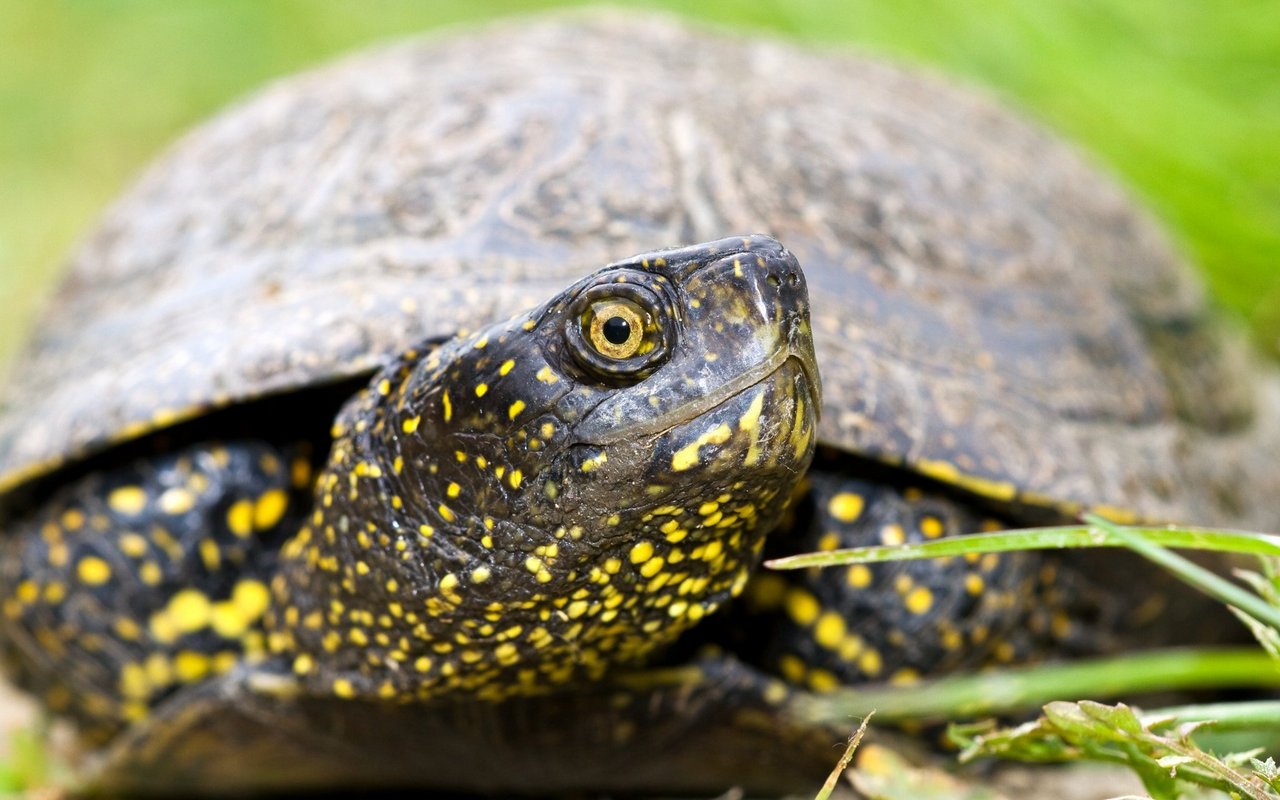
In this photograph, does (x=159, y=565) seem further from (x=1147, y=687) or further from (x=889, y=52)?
(x=889, y=52)

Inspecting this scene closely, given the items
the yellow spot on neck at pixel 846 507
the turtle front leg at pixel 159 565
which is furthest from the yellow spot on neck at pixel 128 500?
the yellow spot on neck at pixel 846 507

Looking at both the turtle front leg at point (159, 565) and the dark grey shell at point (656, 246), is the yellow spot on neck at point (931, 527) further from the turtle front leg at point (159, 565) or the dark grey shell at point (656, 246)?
the turtle front leg at point (159, 565)

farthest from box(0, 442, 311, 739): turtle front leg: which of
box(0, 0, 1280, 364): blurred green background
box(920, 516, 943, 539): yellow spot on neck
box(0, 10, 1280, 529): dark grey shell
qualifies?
box(0, 0, 1280, 364): blurred green background

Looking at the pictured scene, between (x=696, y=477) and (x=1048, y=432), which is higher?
(x=696, y=477)

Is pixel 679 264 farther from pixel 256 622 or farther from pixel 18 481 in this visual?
pixel 18 481

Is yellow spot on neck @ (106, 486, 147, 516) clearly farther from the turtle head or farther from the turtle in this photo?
the turtle head

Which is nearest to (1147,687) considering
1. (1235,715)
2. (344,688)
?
(1235,715)

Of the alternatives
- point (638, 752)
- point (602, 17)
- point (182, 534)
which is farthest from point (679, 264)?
point (602, 17)
